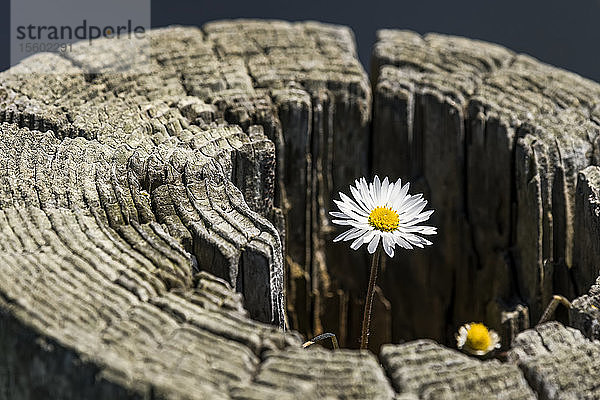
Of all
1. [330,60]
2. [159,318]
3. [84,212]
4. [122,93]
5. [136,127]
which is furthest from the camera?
[330,60]

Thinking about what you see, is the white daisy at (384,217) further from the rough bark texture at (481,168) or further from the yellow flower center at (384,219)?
the rough bark texture at (481,168)

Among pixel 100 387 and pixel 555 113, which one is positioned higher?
pixel 555 113

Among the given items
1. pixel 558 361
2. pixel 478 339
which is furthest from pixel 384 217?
pixel 558 361

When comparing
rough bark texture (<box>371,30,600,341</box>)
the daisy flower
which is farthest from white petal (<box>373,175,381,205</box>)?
rough bark texture (<box>371,30,600,341</box>)

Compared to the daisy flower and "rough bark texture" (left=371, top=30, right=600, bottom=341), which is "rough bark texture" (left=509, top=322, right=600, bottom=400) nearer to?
the daisy flower

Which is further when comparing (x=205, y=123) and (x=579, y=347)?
(x=205, y=123)

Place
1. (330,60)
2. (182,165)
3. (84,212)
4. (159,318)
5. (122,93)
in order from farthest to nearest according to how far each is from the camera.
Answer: (330,60), (122,93), (182,165), (84,212), (159,318)

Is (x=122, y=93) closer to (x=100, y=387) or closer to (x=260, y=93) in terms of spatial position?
(x=260, y=93)

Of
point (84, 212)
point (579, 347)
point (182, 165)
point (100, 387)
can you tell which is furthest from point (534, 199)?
point (100, 387)

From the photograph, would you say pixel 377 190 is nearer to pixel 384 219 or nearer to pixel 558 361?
pixel 384 219
